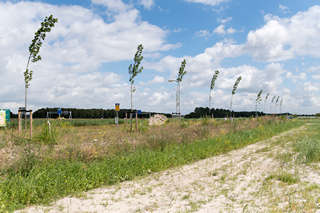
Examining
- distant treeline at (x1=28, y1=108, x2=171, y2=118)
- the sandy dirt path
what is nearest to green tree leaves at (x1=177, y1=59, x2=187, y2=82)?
the sandy dirt path

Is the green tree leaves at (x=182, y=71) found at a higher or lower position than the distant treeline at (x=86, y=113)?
higher

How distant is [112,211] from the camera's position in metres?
5.11

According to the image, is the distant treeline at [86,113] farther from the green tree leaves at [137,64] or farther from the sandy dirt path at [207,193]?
the sandy dirt path at [207,193]

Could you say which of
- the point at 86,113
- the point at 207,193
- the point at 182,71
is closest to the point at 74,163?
the point at 207,193

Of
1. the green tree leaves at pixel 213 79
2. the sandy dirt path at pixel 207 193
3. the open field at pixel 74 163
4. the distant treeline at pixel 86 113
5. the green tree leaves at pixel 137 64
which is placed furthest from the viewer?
the distant treeline at pixel 86 113

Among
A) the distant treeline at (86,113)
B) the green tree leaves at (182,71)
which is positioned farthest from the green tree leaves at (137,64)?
the distant treeline at (86,113)

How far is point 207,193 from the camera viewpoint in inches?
242

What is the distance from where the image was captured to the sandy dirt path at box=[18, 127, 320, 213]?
5156mm

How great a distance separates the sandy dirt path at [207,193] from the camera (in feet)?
16.9

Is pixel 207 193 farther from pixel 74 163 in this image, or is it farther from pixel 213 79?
pixel 213 79

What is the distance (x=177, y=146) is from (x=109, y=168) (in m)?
4.35

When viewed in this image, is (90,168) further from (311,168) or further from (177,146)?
(311,168)

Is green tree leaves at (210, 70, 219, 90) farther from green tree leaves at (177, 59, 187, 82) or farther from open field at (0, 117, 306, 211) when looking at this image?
open field at (0, 117, 306, 211)

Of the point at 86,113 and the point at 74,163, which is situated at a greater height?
the point at 86,113
